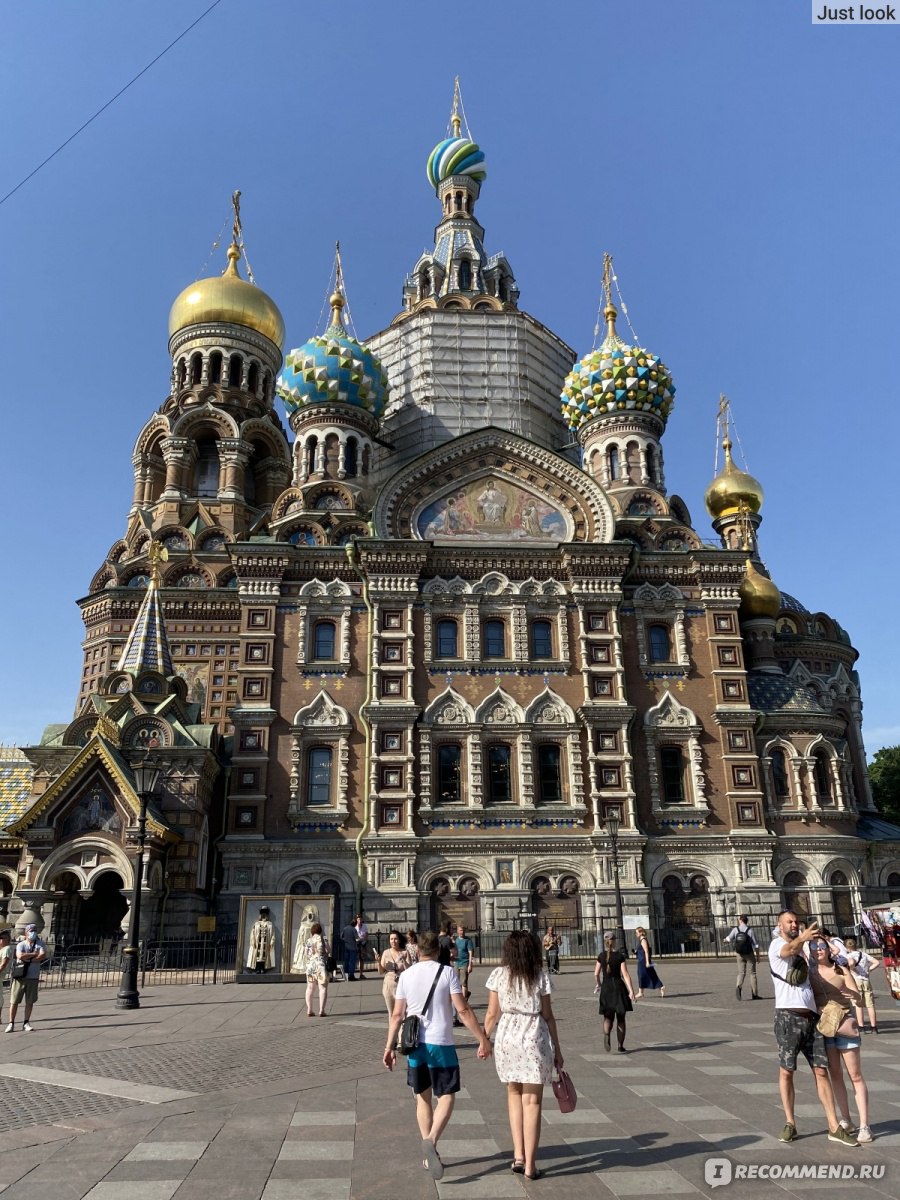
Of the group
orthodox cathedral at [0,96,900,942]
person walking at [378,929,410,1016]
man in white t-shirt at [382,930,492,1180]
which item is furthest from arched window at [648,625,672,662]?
man in white t-shirt at [382,930,492,1180]

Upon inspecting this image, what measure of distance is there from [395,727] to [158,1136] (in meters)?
22.9

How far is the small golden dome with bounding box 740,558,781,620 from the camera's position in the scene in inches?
1486

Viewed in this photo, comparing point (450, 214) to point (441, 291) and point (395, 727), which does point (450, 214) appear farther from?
point (395, 727)

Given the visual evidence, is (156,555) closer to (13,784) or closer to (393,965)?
(13,784)

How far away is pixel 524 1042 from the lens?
6.51m

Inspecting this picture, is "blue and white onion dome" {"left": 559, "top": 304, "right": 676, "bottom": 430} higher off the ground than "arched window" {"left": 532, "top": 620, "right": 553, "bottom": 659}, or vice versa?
"blue and white onion dome" {"left": 559, "top": 304, "right": 676, "bottom": 430}

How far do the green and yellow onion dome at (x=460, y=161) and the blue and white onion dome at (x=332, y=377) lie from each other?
19.2 metres

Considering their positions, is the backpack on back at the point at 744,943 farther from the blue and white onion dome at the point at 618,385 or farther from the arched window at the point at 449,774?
the blue and white onion dome at the point at 618,385

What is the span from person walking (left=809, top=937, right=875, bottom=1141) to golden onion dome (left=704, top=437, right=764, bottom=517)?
126 ft

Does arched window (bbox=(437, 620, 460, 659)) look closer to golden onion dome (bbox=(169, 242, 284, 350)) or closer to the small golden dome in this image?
the small golden dome

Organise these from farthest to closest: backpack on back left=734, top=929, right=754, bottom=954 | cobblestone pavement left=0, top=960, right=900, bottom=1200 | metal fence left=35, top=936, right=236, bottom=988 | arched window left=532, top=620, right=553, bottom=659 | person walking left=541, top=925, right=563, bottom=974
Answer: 1. arched window left=532, top=620, right=553, bottom=659
2. person walking left=541, top=925, right=563, bottom=974
3. metal fence left=35, top=936, right=236, bottom=988
4. backpack on back left=734, top=929, right=754, bottom=954
5. cobblestone pavement left=0, top=960, right=900, bottom=1200

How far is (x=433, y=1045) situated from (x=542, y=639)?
26051mm

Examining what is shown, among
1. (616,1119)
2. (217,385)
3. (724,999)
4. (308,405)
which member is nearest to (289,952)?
(724,999)


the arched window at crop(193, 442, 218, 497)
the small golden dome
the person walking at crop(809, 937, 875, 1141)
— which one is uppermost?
the arched window at crop(193, 442, 218, 497)
